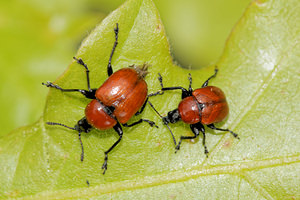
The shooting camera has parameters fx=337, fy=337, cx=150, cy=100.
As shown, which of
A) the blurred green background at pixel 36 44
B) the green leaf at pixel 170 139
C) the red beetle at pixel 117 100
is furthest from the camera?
the blurred green background at pixel 36 44

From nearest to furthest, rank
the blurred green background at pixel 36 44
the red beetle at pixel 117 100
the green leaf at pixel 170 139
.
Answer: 1. the green leaf at pixel 170 139
2. the red beetle at pixel 117 100
3. the blurred green background at pixel 36 44

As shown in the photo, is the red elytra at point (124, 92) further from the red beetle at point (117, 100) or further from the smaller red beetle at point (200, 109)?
the smaller red beetle at point (200, 109)

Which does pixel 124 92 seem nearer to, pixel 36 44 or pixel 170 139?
pixel 170 139

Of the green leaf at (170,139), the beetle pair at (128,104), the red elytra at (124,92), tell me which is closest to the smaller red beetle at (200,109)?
the beetle pair at (128,104)

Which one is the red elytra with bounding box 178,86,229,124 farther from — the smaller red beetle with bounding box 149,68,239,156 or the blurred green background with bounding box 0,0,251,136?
the blurred green background with bounding box 0,0,251,136

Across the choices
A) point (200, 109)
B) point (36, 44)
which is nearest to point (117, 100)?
point (200, 109)

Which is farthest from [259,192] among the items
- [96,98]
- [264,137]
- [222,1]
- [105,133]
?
[222,1]

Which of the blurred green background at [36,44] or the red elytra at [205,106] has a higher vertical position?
the blurred green background at [36,44]
